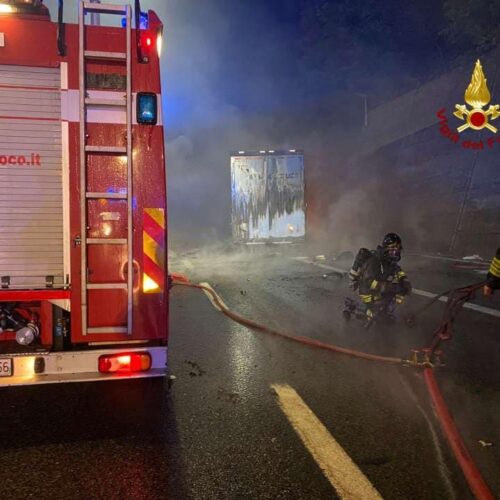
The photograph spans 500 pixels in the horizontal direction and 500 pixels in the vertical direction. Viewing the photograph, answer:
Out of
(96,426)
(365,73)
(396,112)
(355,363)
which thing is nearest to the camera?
(96,426)

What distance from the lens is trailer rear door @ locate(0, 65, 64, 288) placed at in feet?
10.7

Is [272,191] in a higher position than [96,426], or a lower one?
higher

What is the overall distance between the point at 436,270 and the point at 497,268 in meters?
8.89

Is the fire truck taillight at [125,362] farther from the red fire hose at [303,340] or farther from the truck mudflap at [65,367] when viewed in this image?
the red fire hose at [303,340]

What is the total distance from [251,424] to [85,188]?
193 centimetres

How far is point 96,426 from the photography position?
11.8 feet

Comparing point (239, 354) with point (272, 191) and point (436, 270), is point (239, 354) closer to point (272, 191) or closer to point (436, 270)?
point (436, 270)

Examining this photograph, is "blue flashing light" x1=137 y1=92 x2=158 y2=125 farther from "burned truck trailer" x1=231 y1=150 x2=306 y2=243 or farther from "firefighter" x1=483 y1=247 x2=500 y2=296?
"burned truck trailer" x1=231 y1=150 x2=306 y2=243

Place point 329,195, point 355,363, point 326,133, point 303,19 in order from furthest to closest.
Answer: point 303,19, point 326,133, point 329,195, point 355,363

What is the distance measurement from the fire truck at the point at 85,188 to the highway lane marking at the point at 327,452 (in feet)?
3.40

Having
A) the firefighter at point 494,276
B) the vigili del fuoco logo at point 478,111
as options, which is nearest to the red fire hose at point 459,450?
the firefighter at point 494,276

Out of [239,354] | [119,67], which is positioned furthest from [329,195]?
[119,67]

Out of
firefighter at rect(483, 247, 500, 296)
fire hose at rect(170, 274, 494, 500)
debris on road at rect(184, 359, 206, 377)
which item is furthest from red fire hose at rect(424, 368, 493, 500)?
debris on road at rect(184, 359, 206, 377)

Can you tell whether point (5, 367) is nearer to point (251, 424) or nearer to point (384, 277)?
point (251, 424)
